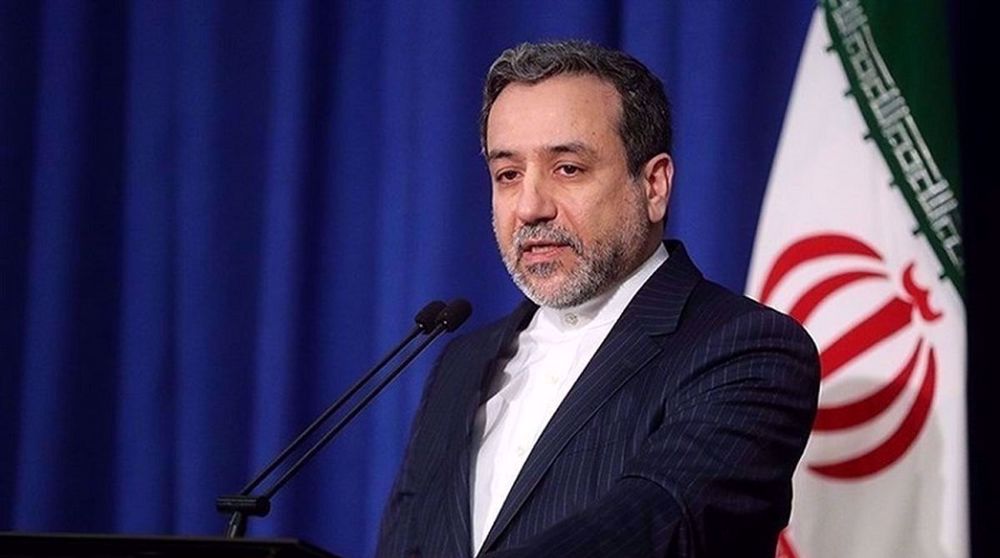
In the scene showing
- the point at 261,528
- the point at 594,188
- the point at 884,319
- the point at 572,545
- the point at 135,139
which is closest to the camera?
the point at 572,545

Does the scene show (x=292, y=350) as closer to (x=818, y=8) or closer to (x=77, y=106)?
(x=77, y=106)

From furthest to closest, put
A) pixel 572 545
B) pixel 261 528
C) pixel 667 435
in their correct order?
pixel 261 528
pixel 667 435
pixel 572 545

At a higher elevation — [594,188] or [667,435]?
[594,188]

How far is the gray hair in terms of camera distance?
283cm

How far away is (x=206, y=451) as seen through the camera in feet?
12.9

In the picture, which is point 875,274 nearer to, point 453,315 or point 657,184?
point 657,184

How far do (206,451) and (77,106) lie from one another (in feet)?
2.97

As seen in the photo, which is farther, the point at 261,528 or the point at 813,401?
the point at 261,528

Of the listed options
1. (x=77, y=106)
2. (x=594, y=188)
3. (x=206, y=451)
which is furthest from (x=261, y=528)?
(x=594, y=188)

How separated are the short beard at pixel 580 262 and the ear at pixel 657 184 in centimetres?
3

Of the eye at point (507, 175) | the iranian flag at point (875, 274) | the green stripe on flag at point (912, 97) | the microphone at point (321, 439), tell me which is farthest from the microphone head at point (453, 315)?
the green stripe on flag at point (912, 97)

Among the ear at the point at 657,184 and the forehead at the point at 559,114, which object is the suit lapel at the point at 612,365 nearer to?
the ear at the point at 657,184

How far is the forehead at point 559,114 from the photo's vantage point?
2771mm

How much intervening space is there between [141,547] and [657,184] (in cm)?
135
